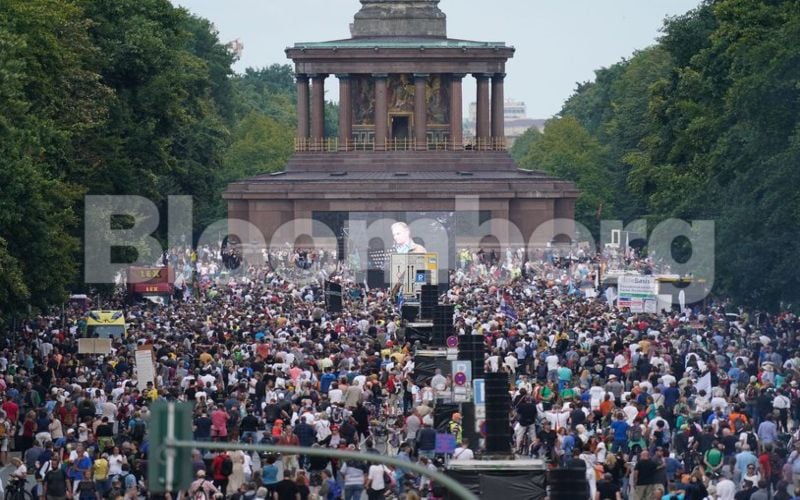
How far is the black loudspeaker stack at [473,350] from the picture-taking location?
144 feet

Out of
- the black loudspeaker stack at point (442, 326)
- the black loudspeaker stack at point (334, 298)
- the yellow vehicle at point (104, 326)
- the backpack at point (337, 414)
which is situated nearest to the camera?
the backpack at point (337, 414)

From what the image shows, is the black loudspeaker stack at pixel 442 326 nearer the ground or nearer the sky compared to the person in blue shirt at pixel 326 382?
nearer the sky

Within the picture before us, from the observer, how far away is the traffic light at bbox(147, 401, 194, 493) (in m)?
18.8

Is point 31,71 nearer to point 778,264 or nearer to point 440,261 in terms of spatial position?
point 778,264

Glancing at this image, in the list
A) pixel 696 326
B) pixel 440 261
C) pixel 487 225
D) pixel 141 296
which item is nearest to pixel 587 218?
pixel 487 225

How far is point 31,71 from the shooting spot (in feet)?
201

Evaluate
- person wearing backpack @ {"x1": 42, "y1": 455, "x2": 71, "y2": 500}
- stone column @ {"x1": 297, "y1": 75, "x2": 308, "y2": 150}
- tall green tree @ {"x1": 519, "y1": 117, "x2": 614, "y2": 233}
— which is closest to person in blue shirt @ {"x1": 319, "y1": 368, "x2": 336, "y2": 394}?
person wearing backpack @ {"x1": 42, "y1": 455, "x2": 71, "y2": 500}

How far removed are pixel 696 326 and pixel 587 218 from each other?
73.5 m

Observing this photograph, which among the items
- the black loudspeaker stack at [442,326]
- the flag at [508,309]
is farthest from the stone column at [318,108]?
the black loudspeaker stack at [442,326]

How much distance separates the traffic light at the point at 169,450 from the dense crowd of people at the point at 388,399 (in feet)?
39.2

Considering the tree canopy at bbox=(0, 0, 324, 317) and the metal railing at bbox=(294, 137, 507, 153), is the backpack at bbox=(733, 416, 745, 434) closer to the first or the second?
the tree canopy at bbox=(0, 0, 324, 317)

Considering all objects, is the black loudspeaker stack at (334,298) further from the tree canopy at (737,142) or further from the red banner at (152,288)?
the tree canopy at (737,142)

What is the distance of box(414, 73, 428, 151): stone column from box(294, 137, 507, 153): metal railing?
8.8 inches

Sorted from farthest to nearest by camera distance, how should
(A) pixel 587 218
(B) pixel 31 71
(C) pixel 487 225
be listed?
(A) pixel 587 218, (C) pixel 487 225, (B) pixel 31 71
